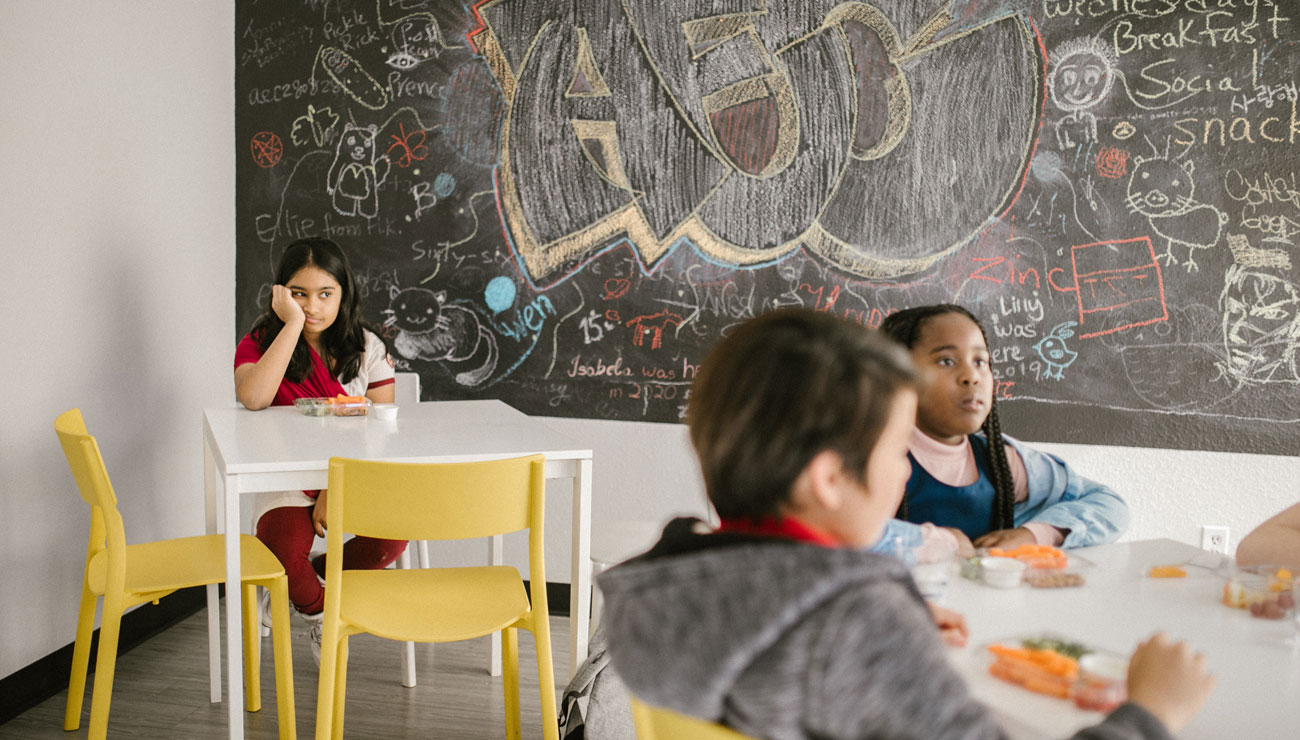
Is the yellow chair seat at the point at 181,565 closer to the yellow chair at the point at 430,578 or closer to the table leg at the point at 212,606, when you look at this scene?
the table leg at the point at 212,606

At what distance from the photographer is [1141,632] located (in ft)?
3.76

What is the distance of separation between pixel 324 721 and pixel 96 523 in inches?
35.8

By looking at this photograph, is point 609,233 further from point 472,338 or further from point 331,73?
point 331,73

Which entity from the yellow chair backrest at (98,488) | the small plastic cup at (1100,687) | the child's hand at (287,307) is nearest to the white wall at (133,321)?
the yellow chair backrest at (98,488)

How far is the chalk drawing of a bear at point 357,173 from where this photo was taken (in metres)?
3.29

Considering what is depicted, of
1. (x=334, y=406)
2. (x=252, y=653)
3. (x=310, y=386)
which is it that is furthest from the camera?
(x=310, y=386)

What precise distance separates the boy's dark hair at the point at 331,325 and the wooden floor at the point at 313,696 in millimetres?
877

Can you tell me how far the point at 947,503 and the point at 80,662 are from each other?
207cm

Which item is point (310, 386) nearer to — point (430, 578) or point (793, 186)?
point (430, 578)

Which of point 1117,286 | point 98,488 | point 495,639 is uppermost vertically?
point 1117,286

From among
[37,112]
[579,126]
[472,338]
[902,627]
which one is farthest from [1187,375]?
[37,112]

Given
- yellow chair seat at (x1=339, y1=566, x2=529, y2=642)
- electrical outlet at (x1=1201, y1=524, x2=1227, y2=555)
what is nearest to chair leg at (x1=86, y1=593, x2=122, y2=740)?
yellow chair seat at (x1=339, y1=566, x2=529, y2=642)

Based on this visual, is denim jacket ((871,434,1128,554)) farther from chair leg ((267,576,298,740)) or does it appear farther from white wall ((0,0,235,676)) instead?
white wall ((0,0,235,676))

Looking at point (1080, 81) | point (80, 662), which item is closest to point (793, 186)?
point (1080, 81)
